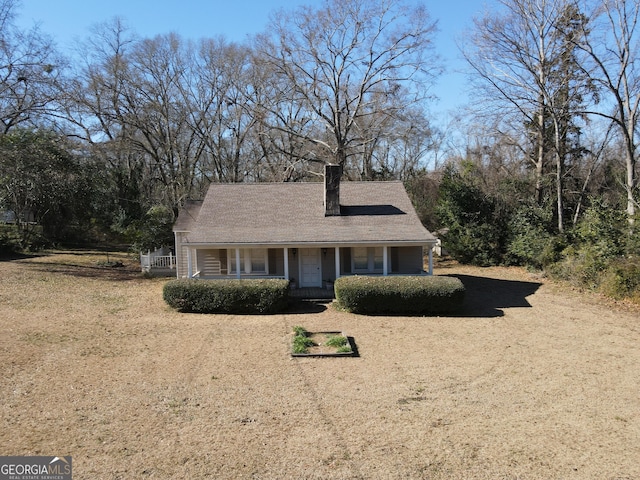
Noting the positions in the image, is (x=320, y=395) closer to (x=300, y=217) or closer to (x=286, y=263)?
(x=286, y=263)

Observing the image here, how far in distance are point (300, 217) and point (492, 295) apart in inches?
328

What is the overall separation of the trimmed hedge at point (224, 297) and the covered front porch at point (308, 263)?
124 inches

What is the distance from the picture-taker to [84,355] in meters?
9.99

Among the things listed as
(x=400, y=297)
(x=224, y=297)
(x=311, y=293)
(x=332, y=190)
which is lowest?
(x=311, y=293)

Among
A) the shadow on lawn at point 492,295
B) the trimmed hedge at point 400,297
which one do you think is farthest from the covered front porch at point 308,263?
the trimmed hedge at point 400,297

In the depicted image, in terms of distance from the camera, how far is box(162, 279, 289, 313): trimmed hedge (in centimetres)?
1449

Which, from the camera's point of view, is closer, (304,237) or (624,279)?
(624,279)

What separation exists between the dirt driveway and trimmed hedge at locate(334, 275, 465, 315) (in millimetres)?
486

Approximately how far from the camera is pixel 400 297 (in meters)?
14.5

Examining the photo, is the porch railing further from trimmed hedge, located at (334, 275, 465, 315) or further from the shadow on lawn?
the shadow on lawn

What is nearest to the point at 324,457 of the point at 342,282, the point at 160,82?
the point at 342,282

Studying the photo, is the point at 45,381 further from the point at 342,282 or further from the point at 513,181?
the point at 513,181

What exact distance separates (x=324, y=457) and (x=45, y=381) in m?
5.62

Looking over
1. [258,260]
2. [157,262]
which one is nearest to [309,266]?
[258,260]
